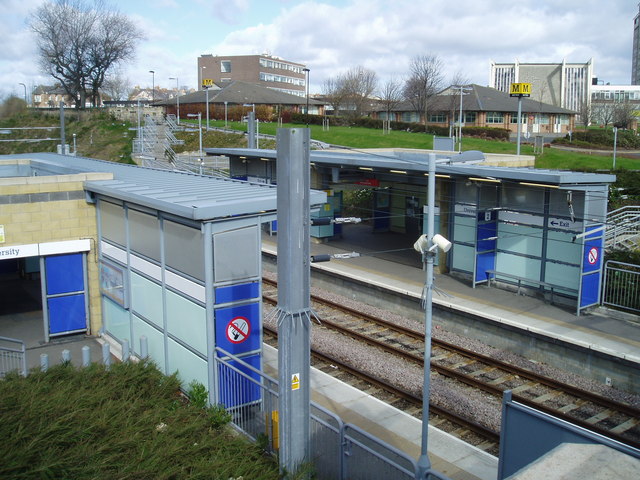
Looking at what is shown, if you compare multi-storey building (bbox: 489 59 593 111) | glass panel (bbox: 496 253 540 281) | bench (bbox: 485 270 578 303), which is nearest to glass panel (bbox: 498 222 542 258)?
glass panel (bbox: 496 253 540 281)

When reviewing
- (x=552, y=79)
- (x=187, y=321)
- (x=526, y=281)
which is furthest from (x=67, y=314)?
(x=552, y=79)

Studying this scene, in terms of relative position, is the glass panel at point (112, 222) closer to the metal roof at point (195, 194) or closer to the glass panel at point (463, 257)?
the metal roof at point (195, 194)

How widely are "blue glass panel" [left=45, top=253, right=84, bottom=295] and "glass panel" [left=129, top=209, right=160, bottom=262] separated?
107 inches

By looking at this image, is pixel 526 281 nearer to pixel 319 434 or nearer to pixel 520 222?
pixel 520 222

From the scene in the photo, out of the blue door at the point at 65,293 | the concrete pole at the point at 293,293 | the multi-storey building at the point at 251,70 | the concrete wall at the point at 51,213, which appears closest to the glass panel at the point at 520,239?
the concrete wall at the point at 51,213

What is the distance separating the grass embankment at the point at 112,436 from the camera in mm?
7398

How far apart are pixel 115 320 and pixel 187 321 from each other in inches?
164

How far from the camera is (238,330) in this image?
10359 millimetres

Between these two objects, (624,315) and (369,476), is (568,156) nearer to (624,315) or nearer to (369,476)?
(624,315)

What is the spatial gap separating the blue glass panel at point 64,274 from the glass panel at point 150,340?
2.50 m

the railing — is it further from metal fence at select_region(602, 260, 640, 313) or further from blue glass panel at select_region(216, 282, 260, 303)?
blue glass panel at select_region(216, 282, 260, 303)

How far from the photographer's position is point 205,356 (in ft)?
33.6

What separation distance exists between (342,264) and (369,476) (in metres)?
14.5

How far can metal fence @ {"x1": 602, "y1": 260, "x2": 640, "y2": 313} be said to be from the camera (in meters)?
16.2
